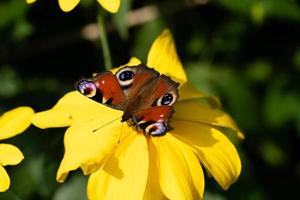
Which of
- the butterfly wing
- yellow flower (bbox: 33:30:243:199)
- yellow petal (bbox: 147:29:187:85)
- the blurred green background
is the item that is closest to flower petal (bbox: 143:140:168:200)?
yellow flower (bbox: 33:30:243:199)

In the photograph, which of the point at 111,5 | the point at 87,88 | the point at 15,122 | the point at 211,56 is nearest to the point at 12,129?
the point at 15,122

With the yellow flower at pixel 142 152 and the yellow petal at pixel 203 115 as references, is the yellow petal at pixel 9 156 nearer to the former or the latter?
the yellow flower at pixel 142 152

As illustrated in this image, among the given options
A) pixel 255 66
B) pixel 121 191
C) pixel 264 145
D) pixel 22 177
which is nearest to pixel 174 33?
pixel 255 66

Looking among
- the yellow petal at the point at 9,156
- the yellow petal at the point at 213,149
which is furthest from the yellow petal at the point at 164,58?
the yellow petal at the point at 9,156

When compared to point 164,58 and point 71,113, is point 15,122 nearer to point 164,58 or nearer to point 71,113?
point 71,113

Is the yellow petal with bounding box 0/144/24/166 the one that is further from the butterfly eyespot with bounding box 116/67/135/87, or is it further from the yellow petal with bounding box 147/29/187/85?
the yellow petal with bounding box 147/29/187/85

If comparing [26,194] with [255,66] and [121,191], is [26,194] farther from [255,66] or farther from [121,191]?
[255,66]
